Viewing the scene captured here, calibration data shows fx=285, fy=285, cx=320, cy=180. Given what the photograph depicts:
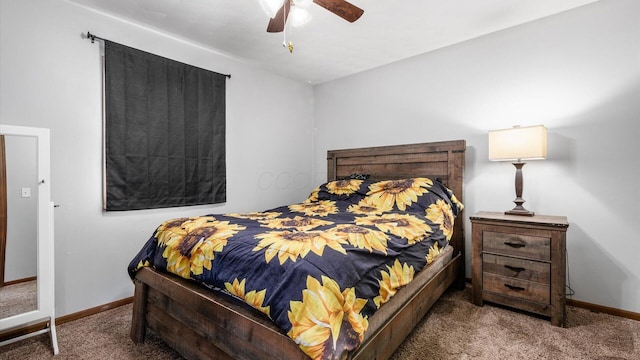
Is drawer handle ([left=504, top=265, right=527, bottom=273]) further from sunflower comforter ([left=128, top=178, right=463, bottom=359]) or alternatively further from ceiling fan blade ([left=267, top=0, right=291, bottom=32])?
ceiling fan blade ([left=267, top=0, right=291, bottom=32])

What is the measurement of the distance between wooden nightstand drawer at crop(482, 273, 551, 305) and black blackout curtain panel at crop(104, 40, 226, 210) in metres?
2.61

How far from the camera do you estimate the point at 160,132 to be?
102 inches

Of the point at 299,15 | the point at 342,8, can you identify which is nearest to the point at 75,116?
the point at 299,15

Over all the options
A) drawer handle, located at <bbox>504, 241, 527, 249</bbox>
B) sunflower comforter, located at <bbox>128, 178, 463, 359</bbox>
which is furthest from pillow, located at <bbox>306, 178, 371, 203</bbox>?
drawer handle, located at <bbox>504, 241, 527, 249</bbox>

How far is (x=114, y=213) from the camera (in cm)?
239

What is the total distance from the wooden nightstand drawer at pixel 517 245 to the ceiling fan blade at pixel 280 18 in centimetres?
218

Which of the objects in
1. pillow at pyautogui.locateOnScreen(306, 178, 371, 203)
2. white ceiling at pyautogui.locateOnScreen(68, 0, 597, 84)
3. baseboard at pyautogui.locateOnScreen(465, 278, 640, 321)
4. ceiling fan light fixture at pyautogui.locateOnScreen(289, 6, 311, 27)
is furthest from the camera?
pillow at pyautogui.locateOnScreen(306, 178, 371, 203)

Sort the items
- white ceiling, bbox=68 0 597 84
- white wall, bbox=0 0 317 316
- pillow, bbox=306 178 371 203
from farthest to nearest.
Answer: pillow, bbox=306 178 371 203 → white ceiling, bbox=68 0 597 84 → white wall, bbox=0 0 317 316

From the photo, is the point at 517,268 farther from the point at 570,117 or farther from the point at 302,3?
the point at 302,3

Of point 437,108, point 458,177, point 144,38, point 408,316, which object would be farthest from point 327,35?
point 408,316

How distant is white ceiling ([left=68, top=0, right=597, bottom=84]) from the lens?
224 centimetres

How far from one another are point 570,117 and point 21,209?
13.4 ft

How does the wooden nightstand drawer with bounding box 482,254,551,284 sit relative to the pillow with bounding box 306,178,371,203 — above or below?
below

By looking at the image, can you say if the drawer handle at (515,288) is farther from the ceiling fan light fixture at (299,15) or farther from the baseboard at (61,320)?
the baseboard at (61,320)
